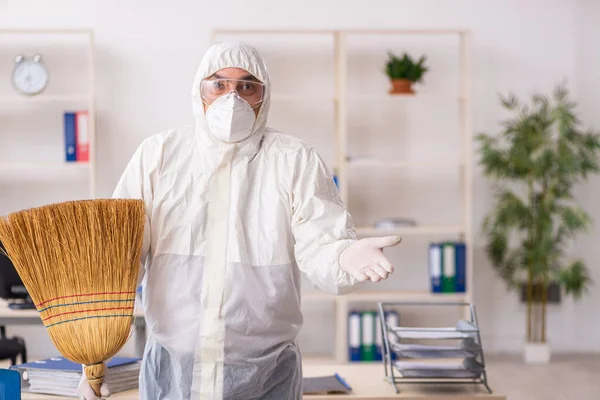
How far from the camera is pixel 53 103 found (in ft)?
17.8

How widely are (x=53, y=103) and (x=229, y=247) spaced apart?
3.96 m

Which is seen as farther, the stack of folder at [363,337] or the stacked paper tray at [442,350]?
the stack of folder at [363,337]

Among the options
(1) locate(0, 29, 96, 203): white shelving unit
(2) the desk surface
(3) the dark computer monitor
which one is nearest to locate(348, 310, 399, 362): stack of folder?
(1) locate(0, 29, 96, 203): white shelving unit

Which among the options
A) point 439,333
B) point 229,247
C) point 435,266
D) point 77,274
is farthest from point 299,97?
point 77,274

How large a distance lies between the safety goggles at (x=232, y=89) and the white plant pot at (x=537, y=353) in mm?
3919

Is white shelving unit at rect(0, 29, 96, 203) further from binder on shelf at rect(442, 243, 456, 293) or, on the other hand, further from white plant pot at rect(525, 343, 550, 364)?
white plant pot at rect(525, 343, 550, 364)

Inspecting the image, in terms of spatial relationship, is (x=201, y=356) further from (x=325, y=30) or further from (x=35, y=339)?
(x=35, y=339)

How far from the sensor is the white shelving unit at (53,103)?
508 cm

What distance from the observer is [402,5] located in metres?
5.57

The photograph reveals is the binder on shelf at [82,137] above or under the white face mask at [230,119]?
above

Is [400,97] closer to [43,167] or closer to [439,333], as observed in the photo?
[43,167]

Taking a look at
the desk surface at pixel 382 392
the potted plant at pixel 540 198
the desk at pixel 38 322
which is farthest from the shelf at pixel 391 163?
the desk surface at pixel 382 392

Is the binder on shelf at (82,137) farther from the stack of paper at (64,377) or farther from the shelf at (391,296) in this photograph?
the stack of paper at (64,377)

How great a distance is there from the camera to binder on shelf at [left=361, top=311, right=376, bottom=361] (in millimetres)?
5125
